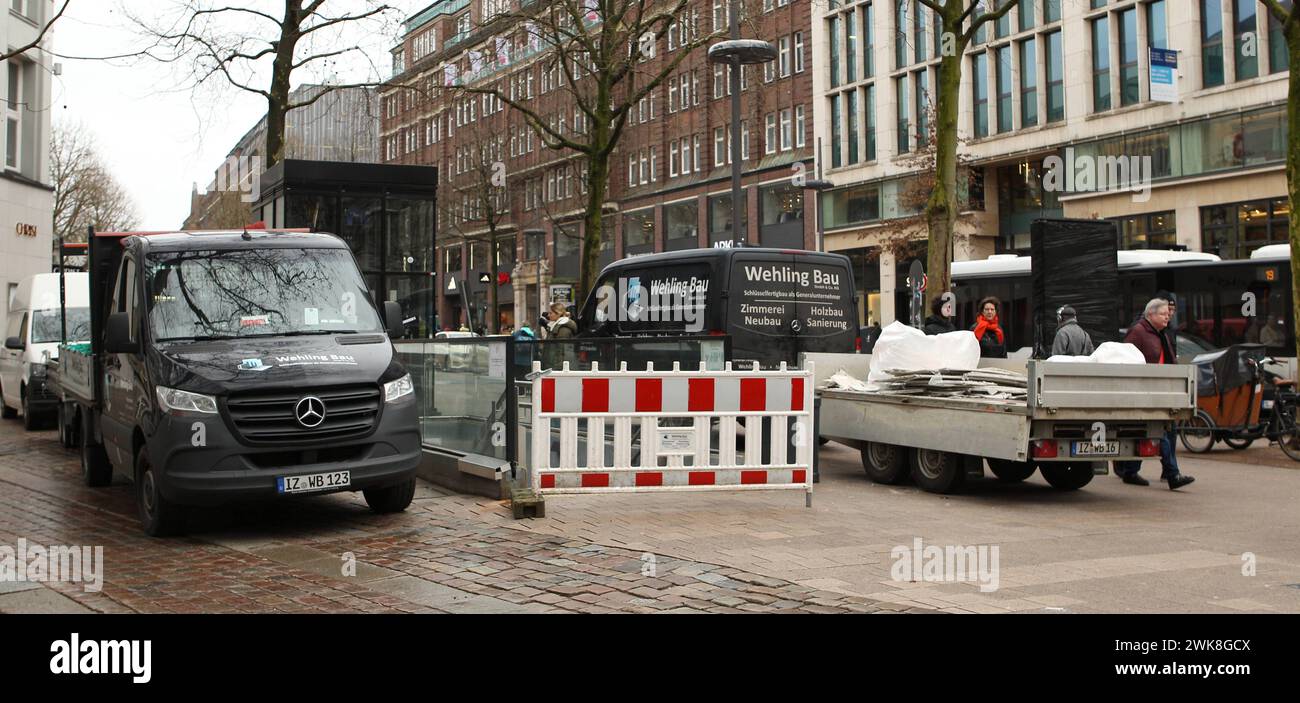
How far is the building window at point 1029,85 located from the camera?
4300 cm

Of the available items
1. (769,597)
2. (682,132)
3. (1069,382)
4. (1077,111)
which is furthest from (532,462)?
(682,132)

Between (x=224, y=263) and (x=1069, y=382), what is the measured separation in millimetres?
7181

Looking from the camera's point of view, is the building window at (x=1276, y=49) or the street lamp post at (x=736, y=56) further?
the building window at (x=1276, y=49)

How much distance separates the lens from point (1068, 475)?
12164 millimetres

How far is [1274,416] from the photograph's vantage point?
1603cm

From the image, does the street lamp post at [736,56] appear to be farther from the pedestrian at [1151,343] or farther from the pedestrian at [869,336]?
the pedestrian at [1151,343]

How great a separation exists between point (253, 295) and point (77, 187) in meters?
59.4

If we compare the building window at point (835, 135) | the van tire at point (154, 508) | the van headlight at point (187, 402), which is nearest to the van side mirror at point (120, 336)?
the van tire at point (154, 508)

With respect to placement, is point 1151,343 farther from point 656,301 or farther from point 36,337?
point 36,337

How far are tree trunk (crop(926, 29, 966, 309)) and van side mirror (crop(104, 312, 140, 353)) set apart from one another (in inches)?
562

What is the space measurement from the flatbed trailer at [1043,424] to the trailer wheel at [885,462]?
0.01 meters

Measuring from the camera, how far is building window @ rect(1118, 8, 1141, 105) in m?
38.8

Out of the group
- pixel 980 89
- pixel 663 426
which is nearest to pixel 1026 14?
pixel 980 89
